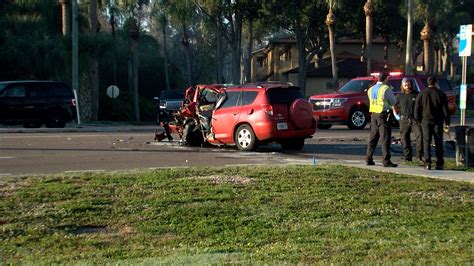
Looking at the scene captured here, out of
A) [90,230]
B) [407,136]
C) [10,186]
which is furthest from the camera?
[407,136]

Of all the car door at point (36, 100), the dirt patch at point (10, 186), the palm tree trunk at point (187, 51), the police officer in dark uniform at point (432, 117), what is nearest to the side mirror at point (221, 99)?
the police officer in dark uniform at point (432, 117)

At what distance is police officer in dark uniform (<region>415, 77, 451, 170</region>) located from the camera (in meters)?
14.2

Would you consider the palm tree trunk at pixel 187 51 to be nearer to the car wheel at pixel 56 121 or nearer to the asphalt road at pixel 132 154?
the car wheel at pixel 56 121

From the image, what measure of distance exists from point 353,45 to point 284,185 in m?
60.0

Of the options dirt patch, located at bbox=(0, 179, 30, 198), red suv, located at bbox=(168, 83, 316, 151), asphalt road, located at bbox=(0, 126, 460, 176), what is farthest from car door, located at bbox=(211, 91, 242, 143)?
dirt patch, located at bbox=(0, 179, 30, 198)

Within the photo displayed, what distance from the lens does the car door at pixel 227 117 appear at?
18.3 metres

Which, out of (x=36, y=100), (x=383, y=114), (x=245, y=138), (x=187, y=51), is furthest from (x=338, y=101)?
(x=187, y=51)

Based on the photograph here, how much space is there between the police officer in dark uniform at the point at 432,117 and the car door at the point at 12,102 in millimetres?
17517

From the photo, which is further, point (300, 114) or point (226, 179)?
point (300, 114)

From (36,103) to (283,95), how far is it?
43.1 feet

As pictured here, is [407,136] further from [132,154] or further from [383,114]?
[132,154]

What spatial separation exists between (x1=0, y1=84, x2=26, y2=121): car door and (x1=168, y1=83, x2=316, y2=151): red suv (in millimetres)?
10635

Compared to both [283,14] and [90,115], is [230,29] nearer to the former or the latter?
[283,14]

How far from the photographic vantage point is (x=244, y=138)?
59.9 ft
